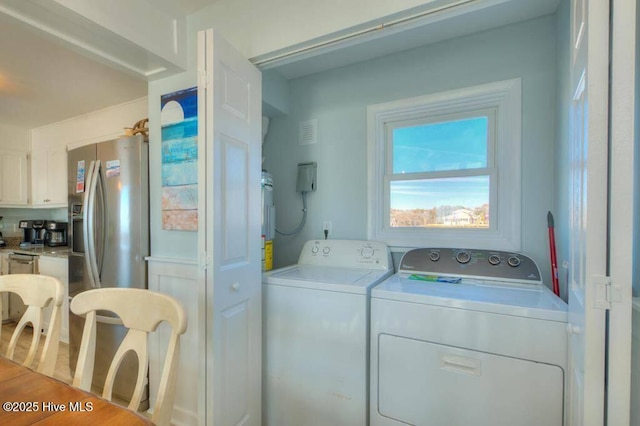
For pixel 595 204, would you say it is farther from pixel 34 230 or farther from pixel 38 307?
pixel 34 230

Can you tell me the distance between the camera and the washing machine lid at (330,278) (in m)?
1.52

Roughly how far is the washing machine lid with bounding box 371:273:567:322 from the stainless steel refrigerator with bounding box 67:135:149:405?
1.70 m

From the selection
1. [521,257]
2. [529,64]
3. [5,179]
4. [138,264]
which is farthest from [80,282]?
[529,64]

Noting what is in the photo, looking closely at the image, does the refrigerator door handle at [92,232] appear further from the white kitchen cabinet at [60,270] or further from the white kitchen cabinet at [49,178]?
the white kitchen cabinet at [49,178]

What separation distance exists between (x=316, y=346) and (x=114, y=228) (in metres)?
1.68

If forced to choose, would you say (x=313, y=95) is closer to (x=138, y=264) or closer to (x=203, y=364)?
(x=138, y=264)

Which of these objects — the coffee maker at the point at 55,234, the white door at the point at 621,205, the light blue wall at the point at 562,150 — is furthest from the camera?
the coffee maker at the point at 55,234

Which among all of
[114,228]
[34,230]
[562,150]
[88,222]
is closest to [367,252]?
[562,150]

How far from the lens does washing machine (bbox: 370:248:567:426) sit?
1.14m

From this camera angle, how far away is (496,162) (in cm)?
188

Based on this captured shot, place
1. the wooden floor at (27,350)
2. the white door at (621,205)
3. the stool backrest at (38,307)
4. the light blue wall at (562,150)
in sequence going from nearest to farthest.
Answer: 1. the white door at (621,205)
2. the stool backrest at (38,307)
3. the light blue wall at (562,150)
4. the wooden floor at (27,350)

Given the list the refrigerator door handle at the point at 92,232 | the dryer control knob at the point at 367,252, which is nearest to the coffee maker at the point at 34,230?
the refrigerator door handle at the point at 92,232

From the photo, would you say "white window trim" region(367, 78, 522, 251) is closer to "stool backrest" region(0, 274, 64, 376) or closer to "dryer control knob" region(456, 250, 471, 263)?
"dryer control knob" region(456, 250, 471, 263)

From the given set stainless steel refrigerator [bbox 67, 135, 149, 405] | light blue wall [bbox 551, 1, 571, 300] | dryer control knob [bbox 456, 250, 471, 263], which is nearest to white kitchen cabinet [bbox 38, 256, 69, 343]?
stainless steel refrigerator [bbox 67, 135, 149, 405]
